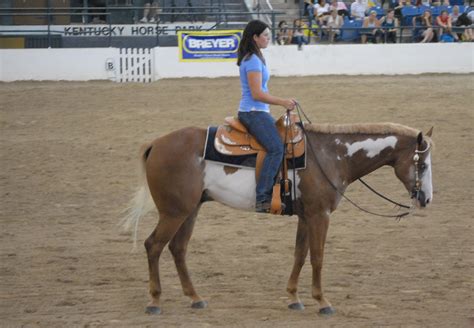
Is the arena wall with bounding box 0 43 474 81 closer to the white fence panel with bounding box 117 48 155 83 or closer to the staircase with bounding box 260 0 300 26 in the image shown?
the white fence panel with bounding box 117 48 155 83

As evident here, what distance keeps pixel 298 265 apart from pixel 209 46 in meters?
18.7

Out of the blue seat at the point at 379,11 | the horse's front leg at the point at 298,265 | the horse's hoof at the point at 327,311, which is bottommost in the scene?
the horse's hoof at the point at 327,311

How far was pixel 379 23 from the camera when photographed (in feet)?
88.7

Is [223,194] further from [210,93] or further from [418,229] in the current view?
[210,93]

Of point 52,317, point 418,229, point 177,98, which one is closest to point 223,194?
point 52,317

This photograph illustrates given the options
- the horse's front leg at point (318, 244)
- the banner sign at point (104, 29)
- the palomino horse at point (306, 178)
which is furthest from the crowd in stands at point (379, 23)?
the horse's front leg at point (318, 244)

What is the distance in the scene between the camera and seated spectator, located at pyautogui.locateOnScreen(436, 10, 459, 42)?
26.5 m

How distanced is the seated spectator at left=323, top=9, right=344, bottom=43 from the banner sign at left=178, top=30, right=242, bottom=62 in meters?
3.23

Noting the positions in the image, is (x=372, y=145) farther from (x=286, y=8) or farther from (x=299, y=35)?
(x=286, y=8)

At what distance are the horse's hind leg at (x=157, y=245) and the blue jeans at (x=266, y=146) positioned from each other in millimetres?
744

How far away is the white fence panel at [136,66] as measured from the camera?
24938 millimetres

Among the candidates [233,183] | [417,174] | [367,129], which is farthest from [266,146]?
[417,174]

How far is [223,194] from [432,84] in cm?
1590

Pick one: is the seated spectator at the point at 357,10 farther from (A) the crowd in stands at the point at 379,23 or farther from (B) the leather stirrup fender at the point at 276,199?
(B) the leather stirrup fender at the point at 276,199
